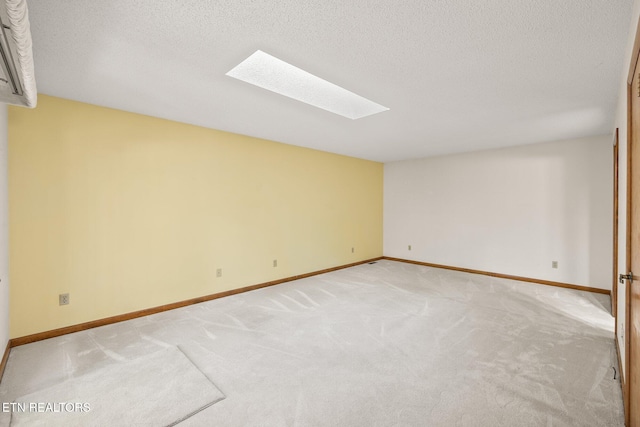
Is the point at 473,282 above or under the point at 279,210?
under

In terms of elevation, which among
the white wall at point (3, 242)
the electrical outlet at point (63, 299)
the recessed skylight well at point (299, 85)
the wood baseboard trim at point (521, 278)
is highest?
the recessed skylight well at point (299, 85)

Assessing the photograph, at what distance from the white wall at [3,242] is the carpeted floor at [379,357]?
281 millimetres

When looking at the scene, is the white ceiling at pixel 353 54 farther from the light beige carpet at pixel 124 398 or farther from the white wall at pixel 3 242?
the light beige carpet at pixel 124 398

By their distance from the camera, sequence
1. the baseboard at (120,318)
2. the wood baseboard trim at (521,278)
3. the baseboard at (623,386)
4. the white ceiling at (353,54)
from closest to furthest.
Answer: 1. the white ceiling at (353,54)
2. the baseboard at (623,386)
3. the baseboard at (120,318)
4. the wood baseboard trim at (521,278)

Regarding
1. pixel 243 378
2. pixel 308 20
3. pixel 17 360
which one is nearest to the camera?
pixel 308 20

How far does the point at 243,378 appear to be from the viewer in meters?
2.10

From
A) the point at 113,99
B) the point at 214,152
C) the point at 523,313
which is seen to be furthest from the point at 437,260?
the point at 113,99

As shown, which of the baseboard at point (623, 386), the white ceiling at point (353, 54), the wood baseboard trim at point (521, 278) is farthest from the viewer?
the wood baseboard trim at point (521, 278)

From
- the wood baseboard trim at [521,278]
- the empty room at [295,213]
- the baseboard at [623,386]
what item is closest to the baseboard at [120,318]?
the empty room at [295,213]

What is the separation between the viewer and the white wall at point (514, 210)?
417 cm

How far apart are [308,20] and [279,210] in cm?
331

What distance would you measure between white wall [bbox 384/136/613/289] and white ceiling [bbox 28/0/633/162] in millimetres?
1402

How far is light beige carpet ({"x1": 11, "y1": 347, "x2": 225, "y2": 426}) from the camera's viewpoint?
1.70 m

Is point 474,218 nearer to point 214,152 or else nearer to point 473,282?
point 473,282
